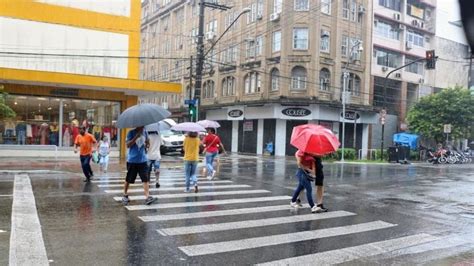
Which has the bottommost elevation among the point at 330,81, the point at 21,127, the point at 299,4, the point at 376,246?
Answer: the point at 376,246

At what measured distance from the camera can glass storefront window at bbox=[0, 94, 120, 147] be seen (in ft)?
76.3

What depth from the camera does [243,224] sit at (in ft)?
26.4

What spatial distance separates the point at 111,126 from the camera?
2555 centimetres

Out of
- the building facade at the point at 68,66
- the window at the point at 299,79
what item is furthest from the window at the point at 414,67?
the building facade at the point at 68,66

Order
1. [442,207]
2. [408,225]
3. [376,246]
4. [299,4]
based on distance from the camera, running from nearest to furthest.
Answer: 1. [376,246]
2. [408,225]
3. [442,207]
4. [299,4]

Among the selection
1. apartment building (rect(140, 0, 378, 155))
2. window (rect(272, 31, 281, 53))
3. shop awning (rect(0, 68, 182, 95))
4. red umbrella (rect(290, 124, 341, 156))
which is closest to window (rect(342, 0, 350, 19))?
apartment building (rect(140, 0, 378, 155))

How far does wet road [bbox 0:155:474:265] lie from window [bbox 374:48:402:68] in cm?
3229

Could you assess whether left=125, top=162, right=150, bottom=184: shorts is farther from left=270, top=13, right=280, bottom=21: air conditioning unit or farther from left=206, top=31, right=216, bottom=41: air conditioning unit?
left=206, top=31, right=216, bottom=41: air conditioning unit

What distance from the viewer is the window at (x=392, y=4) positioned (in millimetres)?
43475

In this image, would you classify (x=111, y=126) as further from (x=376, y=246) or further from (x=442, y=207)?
(x=376, y=246)

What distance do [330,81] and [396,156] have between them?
8.77m

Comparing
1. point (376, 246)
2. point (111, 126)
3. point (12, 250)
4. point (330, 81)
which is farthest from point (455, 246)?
point (330, 81)

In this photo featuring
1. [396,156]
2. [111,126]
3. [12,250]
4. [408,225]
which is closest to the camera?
[12,250]

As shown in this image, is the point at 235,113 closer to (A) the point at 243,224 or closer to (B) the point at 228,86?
(B) the point at 228,86
